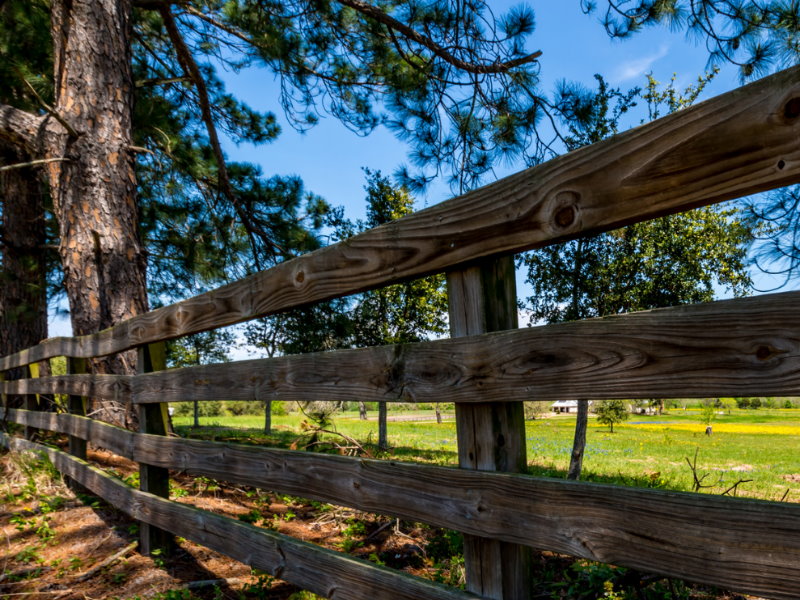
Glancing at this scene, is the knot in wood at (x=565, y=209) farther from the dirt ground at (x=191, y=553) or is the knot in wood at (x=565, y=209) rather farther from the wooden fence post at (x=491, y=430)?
the dirt ground at (x=191, y=553)

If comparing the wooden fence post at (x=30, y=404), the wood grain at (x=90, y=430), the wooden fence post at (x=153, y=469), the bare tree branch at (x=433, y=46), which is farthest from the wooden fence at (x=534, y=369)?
the wooden fence post at (x=30, y=404)

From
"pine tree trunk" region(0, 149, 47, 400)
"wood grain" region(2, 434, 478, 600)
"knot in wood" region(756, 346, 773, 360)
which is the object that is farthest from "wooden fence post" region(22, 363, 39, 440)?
"knot in wood" region(756, 346, 773, 360)

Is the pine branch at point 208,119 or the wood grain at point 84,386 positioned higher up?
the pine branch at point 208,119

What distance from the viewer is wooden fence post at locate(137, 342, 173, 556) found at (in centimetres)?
310

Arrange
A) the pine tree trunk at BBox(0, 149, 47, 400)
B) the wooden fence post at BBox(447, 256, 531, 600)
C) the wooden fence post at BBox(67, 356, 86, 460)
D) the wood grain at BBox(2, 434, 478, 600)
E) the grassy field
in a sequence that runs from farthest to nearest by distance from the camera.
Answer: the grassy field → the pine tree trunk at BBox(0, 149, 47, 400) → the wooden fence post at BBox(67, 356, 86, 460) → the wood grain at BBox(2, 434, 478, 600) → the wooden fence post at BBox(447, 256, 531, 600)

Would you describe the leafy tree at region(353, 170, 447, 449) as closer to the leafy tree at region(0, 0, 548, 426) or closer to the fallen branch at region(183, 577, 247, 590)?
the leafy tree at region(0, 0, 548, 426)

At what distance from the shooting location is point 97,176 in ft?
17.5

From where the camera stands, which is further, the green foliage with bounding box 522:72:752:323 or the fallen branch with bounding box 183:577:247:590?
the green foliage with bounding box 522:72:752:323

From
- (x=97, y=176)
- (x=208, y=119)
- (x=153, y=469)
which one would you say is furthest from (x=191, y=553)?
(x=208, y=119)

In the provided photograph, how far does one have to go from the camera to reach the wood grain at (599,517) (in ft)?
3.28

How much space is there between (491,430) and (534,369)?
0.88ft

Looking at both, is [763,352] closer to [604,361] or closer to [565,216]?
[604,361]

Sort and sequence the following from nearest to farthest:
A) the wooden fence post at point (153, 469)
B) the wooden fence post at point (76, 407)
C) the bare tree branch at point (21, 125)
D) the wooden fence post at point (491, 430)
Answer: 1. the wooden fence post at point (491, 430)
2. the wooden fence post at point (153, 469)
3. the wooden fence post at point (76, 407)
4. the bare tree branch at point (21, 125)

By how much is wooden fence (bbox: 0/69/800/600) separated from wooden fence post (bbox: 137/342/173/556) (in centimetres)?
88
